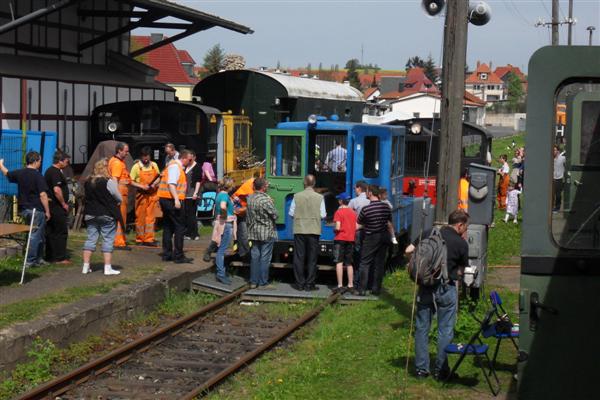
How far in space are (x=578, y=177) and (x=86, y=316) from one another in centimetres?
755

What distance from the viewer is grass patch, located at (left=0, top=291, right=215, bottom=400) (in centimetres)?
997

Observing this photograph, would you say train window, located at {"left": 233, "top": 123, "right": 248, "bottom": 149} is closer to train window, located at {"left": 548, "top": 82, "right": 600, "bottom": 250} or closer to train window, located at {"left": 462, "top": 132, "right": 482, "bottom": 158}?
train window, located at {"left": 462, "top": 132, "right": 482, "bottom": 158}

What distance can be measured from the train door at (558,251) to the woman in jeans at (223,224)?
32.0ft

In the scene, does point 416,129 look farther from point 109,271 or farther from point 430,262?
point 430,262

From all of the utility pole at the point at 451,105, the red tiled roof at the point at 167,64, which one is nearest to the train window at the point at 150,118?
the utility pole at the point at 451,105

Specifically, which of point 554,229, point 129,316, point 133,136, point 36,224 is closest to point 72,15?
point 133,136

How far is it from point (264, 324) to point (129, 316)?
1.86 m

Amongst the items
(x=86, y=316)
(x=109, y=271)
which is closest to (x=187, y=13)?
(x=109, y=271)

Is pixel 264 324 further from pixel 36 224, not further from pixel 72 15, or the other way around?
pixel 72 15

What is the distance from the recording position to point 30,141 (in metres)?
17.3

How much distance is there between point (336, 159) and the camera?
16.9 meters

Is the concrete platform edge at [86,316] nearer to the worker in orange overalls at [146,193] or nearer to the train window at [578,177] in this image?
the worker in orange overalls at [146,193]

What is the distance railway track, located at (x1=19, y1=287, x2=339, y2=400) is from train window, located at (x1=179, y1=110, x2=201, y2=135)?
8149 millimetres

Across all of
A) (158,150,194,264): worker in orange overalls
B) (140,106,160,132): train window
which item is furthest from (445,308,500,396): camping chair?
(140,106,160,132): train window
